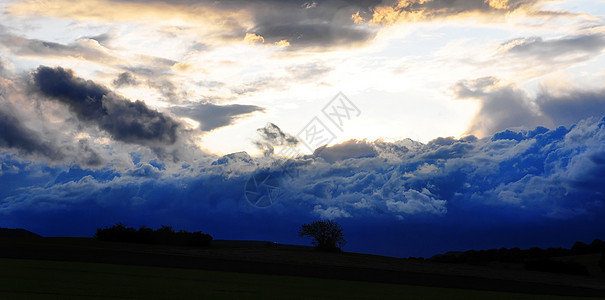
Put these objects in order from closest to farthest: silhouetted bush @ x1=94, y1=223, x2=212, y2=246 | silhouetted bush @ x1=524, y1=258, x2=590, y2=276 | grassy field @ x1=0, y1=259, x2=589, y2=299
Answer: grassy field @ x1=0, y1=259, x2=589, y2=299
silhouetted bush @ x1=524, y1=258, x2=590, y2=276
silhouetted bush @ x1=94, y1=223, x2=212, y2=246

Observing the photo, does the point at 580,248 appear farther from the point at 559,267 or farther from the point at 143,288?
the point at 143,288

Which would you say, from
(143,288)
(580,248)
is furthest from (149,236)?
(580,248)

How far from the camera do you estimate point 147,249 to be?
227 ft

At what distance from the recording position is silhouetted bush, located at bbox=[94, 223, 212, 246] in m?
82.6

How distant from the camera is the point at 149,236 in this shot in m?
82.6

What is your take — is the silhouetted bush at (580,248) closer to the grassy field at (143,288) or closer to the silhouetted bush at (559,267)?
the silhouetted bush at (559,267)

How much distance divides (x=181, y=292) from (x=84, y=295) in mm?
4942

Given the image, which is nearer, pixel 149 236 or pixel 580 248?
pixel 149 236

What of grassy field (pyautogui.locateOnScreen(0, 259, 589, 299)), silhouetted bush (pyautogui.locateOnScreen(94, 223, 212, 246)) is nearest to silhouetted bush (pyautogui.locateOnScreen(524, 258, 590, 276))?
grassy field (pyautogui.locateOnScreen(0, 259, 589, 299))

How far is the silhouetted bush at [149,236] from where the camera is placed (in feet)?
271

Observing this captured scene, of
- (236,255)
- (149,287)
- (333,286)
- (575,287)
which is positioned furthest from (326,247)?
(149,287)

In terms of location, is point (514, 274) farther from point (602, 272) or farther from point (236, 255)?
point (236, 255)

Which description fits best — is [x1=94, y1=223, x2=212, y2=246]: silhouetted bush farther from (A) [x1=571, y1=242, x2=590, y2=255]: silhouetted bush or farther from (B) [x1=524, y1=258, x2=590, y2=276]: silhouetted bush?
(A) [x1=571, y1=242, x2=590, y2=255]: silhouetted bush

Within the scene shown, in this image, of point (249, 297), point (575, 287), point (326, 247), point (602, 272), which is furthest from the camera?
point (326, 247)
